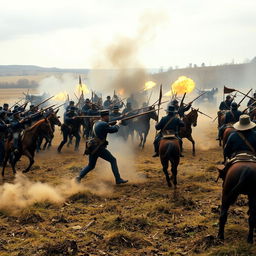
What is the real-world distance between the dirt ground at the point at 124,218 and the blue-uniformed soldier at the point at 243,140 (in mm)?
1756

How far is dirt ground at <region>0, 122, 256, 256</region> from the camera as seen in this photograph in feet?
23.3

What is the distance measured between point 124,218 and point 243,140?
345 centimetres

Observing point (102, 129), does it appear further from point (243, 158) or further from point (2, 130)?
point (243, 158)

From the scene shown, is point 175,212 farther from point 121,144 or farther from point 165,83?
point 165,83

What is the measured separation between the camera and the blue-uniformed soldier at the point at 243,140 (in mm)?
7371

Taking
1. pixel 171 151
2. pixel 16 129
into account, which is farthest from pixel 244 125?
pixel 16 129

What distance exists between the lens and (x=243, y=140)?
7414mm

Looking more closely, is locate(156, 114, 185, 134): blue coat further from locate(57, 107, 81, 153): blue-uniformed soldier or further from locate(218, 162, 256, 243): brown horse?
locate(57, 107, 81, 153): blue-uniformed soldier

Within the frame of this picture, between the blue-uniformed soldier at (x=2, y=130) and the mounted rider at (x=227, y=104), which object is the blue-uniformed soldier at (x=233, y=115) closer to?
the mounted rider at (x=227, y=104)

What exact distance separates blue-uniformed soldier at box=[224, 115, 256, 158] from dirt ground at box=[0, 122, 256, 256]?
176 cm

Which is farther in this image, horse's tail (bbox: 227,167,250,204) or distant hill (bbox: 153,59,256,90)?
distant hill (bbox: 153,59,256,90)

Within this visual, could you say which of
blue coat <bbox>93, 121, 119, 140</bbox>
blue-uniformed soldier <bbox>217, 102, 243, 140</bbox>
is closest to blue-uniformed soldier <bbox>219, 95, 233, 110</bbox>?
blue-uniformed soldier <bbox>217, 102, 243, 140</bbox>

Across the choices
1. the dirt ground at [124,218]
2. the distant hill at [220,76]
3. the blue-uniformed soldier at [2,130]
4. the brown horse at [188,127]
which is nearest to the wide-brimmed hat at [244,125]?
the dirt ground at [124,218]

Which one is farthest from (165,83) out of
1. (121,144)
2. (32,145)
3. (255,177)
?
(255,177)
